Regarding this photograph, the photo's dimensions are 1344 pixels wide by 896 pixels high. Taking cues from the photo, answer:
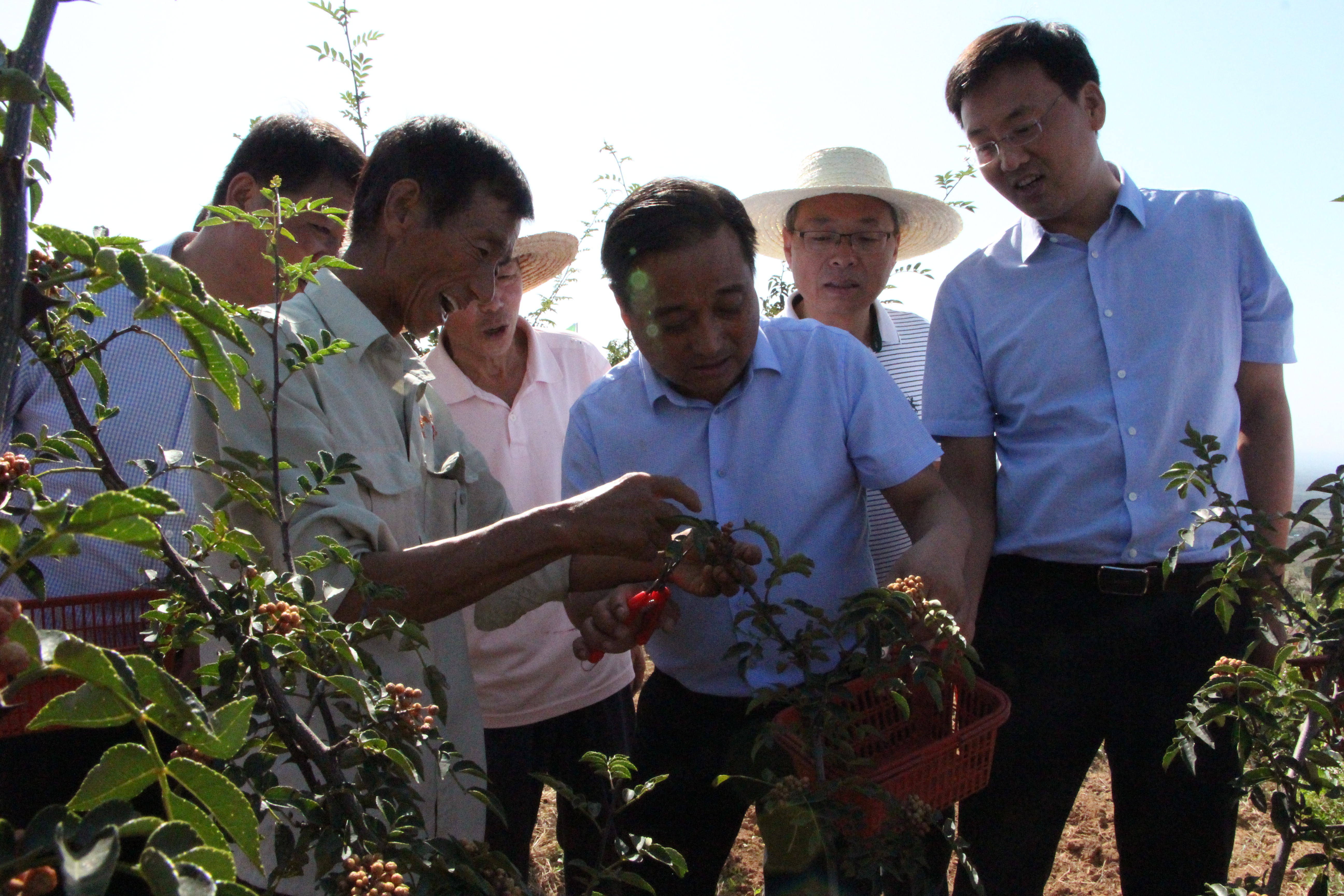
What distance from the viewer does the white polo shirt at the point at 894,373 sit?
2734 mm

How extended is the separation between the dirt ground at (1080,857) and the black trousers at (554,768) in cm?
83

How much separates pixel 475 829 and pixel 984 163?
202 cm

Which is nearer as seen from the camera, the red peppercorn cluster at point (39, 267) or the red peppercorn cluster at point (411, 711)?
the red peppercorn cluster at point (39, 267)

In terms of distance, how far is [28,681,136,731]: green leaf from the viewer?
0.55 metres

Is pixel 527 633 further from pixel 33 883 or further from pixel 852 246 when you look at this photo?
pixel 33 883

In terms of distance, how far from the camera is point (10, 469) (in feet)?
2.77

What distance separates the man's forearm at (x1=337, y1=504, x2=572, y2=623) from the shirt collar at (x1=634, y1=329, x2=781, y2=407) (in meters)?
0.59

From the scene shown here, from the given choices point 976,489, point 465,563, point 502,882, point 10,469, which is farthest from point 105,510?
point 976,489

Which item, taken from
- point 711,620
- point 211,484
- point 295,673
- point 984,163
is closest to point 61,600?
point 211,484

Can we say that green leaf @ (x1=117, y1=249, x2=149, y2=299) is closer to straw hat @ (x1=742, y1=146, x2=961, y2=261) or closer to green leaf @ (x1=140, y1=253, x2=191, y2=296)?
green leaf @ (x1=140, y1=253, x2=191, y2=296)

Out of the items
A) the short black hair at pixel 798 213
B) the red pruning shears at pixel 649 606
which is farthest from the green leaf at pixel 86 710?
the short black hair at pixel 798 213

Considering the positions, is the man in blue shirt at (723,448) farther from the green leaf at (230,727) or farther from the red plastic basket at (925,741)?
the green leaf at (230,727)

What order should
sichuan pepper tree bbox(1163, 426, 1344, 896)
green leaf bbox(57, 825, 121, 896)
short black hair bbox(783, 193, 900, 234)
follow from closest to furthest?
green leaf bbox(57, 825, 121, 896) < sichuan pepper tree bbox(1163, 426, 1344, 896) < short black hair bbox(783, 193, 900, 234)

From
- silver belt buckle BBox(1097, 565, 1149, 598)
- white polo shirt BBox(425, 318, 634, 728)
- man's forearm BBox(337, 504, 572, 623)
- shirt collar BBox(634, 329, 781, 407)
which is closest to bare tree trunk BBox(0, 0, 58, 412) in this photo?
man's forearm BBox(337, 504, 572, 623)
